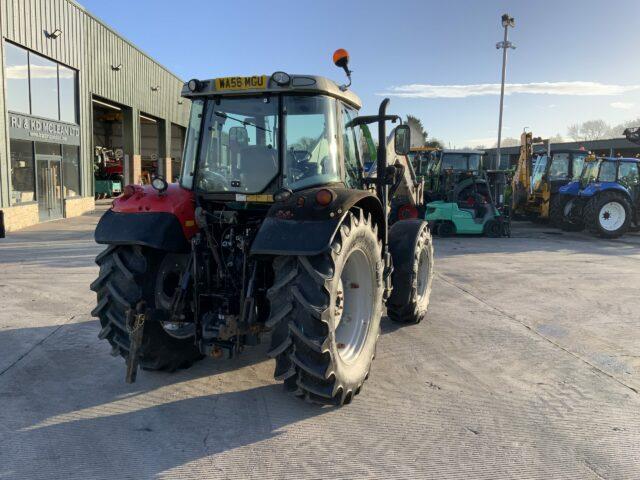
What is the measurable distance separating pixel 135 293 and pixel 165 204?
2.38 ft

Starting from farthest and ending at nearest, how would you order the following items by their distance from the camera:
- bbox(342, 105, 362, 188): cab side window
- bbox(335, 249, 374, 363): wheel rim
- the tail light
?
bbox(342, 105, 362, 188): cab side window < the tail light < bbox(335, 249, 374, 363): wheel rim

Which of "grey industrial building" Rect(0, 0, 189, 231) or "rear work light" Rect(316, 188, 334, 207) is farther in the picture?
"grey industrial building" Rect(0, 0, 189, 231)

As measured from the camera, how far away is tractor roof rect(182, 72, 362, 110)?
3.95 meters

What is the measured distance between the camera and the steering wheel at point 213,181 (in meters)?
4.20

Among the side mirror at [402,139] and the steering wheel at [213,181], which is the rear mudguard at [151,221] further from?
the side mirror at [402,139]

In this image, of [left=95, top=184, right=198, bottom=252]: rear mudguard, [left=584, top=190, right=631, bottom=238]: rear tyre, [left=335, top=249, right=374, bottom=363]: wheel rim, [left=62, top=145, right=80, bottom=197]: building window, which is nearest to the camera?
[left=95, top=184, right=198, bottom=252]: rear mudguard

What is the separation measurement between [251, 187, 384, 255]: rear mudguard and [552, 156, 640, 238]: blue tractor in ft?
42.7

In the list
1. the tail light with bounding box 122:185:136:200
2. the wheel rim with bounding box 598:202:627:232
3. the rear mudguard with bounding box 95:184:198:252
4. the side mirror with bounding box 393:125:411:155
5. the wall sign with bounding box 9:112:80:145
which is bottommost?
the wheel rim with bounding box 598:202:627:232

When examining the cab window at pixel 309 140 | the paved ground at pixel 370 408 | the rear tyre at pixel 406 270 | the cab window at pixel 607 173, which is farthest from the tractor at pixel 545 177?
the cab window at pixel 309 140

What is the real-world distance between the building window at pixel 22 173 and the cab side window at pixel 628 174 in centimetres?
1708

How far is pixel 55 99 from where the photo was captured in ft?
53.5

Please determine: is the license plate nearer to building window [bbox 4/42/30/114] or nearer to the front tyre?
the front tyre

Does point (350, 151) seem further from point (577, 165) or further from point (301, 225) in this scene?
point (577, 165)

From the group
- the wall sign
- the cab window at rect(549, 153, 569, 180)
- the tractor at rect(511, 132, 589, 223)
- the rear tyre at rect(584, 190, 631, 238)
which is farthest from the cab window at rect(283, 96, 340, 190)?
the cab window at rect(549, 153, 569, 180)
